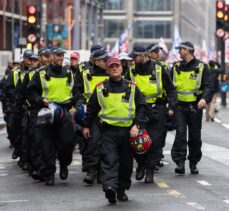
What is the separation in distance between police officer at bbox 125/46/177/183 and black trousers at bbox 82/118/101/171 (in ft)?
2.01

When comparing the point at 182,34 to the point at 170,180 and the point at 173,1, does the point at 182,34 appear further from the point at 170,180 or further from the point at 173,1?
the point at 170,180

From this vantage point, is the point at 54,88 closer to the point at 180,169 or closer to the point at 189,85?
the point at 189,85

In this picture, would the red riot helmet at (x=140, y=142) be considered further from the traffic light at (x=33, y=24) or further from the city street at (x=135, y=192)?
the traffic light at (x=33, y=24)

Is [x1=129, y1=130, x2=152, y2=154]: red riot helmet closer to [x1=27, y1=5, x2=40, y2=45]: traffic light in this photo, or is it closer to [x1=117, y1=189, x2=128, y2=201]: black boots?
[x1=117, y1=189, x2=128, y2=201]: black boots

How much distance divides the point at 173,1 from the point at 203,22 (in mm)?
48838

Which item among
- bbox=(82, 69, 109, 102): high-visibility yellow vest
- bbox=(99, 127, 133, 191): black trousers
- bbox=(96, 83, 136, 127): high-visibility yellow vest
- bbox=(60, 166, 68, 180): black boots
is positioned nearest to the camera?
bbox=(99, 127, 133, 191): black trousers

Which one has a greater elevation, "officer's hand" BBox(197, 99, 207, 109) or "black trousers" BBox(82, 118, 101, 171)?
"officer's hand" BBox(197, 99, 207, 109)

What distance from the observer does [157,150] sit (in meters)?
13.2

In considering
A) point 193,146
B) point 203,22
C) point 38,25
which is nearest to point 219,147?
point 193,146

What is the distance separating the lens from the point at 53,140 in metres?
13.3

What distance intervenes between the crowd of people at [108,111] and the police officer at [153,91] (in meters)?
0.01

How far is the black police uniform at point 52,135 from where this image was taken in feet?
43.3

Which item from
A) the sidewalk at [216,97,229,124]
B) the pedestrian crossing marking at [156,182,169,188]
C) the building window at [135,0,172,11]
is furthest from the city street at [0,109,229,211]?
the building window at [135,0,172,11]

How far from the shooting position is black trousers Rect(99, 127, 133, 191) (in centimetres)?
1105
